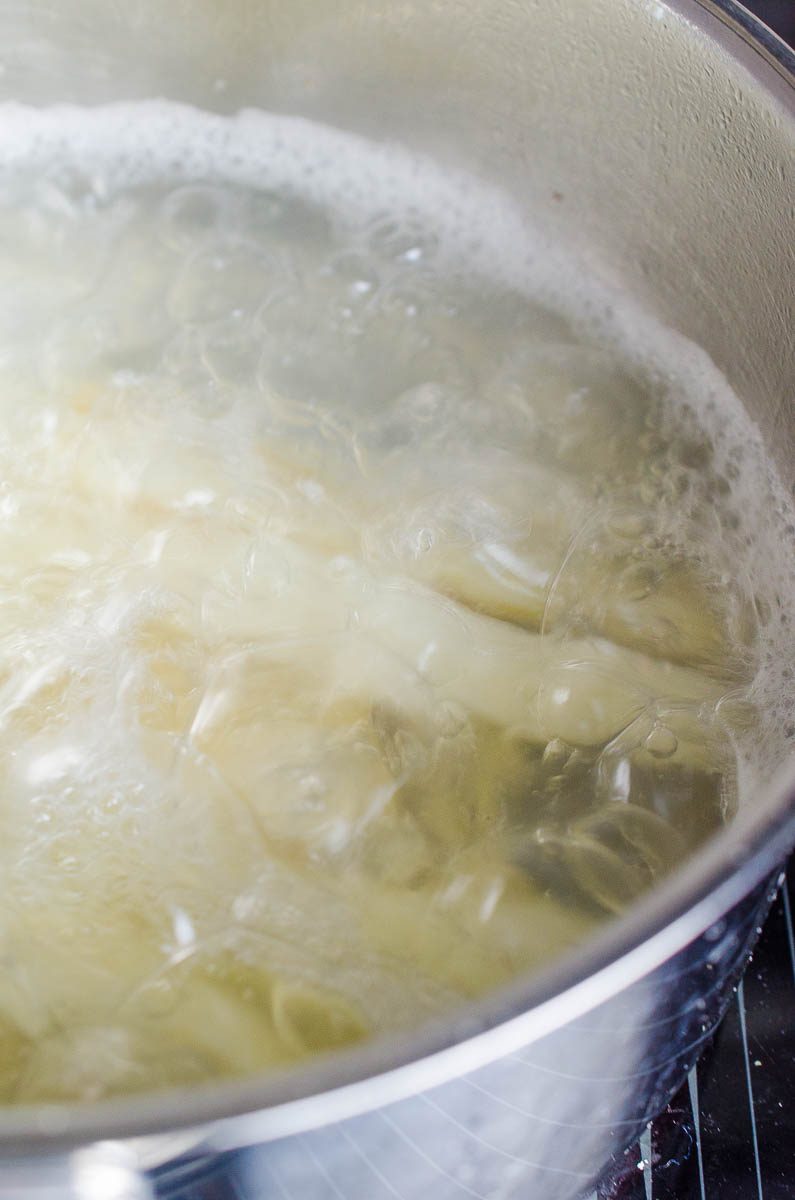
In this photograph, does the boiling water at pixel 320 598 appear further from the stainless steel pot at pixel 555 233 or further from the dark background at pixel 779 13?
the dark background at pixel 779 13

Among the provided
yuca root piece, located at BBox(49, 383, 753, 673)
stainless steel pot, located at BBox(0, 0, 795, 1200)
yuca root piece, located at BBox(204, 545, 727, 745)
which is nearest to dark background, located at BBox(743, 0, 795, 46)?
stainless steel pot, located at BBox(0, 0, 795, 1200)

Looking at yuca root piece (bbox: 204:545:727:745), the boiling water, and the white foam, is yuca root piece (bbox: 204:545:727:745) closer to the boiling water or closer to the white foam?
the boiling water

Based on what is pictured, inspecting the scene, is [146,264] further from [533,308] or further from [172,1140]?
[172,1140]

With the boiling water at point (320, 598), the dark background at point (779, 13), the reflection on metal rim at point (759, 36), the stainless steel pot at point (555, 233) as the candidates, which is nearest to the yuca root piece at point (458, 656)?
the boiling water at point (320, 598)

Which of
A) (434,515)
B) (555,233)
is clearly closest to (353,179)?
(555,233)

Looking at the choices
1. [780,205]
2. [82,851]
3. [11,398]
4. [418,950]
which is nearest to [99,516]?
[11,398]

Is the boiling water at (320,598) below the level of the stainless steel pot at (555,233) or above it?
below
